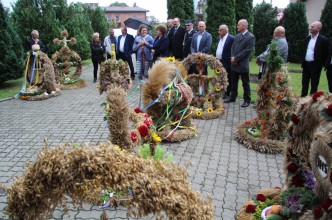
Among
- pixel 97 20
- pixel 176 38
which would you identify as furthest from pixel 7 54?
pixel 97 20

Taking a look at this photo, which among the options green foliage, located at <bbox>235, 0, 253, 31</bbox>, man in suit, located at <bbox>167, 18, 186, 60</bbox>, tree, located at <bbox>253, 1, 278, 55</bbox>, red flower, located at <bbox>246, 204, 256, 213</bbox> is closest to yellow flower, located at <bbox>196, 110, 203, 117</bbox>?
man in suit, located at <bbox>167, 18, 186, 60</bbox>

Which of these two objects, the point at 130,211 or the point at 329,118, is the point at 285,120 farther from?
the point at 130,211

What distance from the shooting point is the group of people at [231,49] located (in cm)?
789

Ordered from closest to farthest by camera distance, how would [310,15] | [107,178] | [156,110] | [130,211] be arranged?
[107,178], [130,211], [156,110], [310,15]

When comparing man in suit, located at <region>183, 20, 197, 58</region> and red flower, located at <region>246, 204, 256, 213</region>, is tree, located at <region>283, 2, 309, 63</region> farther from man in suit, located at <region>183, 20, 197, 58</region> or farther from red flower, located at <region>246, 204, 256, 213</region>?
red flower, located at <region>246, 204, 256, 213</region>

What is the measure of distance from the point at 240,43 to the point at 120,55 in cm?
584

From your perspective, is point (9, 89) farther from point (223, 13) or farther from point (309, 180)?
point (223, 13)

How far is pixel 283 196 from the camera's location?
303cm

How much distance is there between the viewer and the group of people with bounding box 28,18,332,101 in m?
7.89

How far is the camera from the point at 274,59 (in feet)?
17.4

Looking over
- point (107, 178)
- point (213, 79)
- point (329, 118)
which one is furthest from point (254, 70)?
point (107, 178)

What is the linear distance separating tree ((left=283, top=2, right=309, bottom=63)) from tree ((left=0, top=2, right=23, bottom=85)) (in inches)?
599

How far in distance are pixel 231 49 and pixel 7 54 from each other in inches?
336

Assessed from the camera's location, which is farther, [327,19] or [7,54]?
[327,19]
